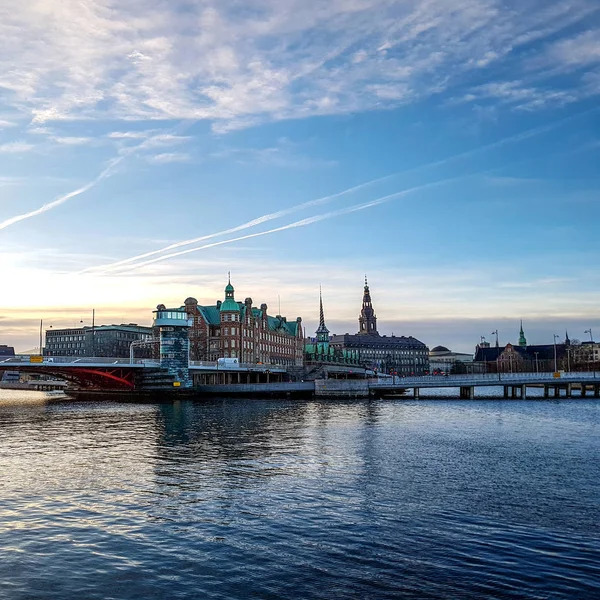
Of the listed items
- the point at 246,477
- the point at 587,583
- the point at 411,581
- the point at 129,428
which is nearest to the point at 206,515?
the point at 246,477

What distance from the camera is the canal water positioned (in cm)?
1964

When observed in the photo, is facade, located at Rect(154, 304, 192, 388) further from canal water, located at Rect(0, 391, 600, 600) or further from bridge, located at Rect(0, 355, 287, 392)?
canal water, located at Rect(0, 391, 600, 600)

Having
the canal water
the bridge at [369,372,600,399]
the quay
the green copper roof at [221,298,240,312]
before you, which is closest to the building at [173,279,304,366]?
the green copper roof at [221,298,240,312]

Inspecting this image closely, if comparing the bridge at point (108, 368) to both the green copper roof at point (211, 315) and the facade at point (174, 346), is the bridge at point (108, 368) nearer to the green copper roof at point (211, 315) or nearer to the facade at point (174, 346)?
the facade at point (174, 346)

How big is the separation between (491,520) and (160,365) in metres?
103

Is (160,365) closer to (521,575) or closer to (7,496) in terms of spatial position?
(7,496)

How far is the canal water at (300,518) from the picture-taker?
773 inches

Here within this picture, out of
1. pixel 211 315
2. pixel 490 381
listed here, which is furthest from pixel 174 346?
pixel 490 381

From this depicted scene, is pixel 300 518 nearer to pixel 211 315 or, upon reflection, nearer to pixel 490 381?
pixel 490 381

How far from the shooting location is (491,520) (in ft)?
85.9

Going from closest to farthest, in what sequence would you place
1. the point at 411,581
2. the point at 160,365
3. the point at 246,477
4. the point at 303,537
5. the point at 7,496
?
1. the point at 411,581
2. the point at 303,537
3. the point at 7,496
4. the point at 246,477
5. the point at 160,365

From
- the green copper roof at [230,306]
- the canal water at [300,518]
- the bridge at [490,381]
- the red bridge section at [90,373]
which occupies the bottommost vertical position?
the canal water at [300,518]

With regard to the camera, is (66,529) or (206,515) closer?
(66,529)

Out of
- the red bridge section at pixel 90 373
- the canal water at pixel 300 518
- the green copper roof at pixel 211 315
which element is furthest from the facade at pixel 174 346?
the canal water at pixel 300 518
